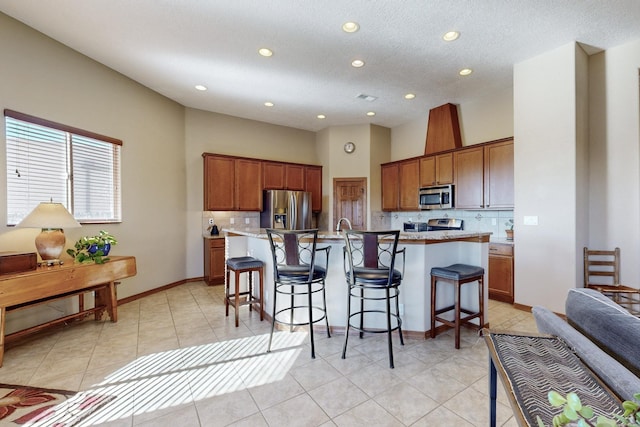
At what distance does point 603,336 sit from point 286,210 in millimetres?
4853

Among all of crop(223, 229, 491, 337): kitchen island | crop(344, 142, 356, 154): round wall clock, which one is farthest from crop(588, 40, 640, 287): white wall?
crop(344, 142, 356, 154): round wall clock

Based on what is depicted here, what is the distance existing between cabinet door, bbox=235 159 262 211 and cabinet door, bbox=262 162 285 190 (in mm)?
108

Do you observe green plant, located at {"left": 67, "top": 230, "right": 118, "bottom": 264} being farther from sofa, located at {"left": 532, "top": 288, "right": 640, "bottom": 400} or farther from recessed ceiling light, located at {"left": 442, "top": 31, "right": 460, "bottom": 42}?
recessed ceiling light, located at {"left": 442, "top": 31, "right": 460, "bottom": 42}

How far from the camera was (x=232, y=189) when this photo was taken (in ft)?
17.5

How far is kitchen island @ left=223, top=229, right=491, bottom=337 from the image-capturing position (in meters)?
2.79

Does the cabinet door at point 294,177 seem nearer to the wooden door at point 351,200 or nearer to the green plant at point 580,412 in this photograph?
the wooden door at point 351,200

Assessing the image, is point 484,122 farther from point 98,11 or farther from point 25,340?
point 25,340

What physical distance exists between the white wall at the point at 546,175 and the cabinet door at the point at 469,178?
2.18 ft

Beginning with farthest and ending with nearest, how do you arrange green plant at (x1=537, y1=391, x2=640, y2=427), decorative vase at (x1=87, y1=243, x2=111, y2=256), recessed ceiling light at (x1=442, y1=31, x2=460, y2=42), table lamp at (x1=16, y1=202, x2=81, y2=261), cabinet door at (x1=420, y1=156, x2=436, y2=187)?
cabinet door at (x1=420, y1=156, x2=436, y2=187), decorative vase at (x1=87, y1=243, x2=111, y2=256), recessed ceiling light at (x1=442, y1=31, x2=460, y2=42), table lamp at (x1=16, y1=202, x2=81, y2=261), green plant at (x1=537, y1=391, x2=640, y2=427)

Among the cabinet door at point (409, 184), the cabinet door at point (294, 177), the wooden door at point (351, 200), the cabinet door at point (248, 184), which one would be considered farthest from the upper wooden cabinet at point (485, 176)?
the cabinet door at point (248, 184)

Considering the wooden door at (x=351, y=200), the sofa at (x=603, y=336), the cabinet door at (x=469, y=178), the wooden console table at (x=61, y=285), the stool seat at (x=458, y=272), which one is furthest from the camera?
the wooden door at (x=351, y=200)

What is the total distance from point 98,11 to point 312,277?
126 inches

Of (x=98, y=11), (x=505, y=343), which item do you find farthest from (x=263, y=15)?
(x=505, y=343)

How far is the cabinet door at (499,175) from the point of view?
4.04 meters
